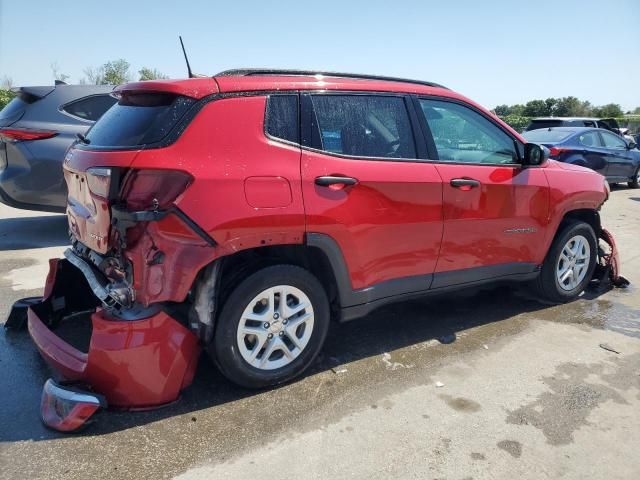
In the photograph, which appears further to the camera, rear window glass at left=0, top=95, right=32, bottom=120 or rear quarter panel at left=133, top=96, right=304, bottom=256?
rear window glass at left=0, top=95, right=32, bottom=120

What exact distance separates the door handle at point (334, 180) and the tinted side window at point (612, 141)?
11036 mm

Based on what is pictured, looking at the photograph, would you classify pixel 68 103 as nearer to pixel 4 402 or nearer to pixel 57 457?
pixel 4 402

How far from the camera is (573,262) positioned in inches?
183

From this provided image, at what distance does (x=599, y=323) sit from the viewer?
4254mm

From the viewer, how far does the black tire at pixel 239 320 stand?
2828 millimetres

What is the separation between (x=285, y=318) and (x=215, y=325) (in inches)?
16.7

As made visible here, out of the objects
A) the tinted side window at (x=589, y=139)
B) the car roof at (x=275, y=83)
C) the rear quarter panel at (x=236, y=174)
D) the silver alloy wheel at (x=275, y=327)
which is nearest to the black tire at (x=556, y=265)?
the car roof at (x=275, y=83)

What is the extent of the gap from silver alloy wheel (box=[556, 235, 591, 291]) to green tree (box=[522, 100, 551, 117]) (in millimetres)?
58130

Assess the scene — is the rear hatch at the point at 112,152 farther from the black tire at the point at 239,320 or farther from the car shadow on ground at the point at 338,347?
the car shadow on ground at the point at 338,347

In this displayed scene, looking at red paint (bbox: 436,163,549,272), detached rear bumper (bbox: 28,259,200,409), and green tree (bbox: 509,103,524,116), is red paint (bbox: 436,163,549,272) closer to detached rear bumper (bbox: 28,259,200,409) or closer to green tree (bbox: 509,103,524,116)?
detached rear bumper (bbox: 28,259,200,409)

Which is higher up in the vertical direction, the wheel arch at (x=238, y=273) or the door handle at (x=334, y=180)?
the door handle at (x=334, y=180)

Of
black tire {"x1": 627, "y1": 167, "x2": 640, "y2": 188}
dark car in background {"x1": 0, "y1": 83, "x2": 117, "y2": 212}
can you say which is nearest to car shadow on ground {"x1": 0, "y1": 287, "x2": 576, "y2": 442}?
dark car in background {"x1": 0, "y1": 83, "x2": 117, "y2": 212}

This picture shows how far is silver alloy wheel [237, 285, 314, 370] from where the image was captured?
2920 millimetres

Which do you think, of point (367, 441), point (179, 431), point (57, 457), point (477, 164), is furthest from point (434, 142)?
point (57, 457)
